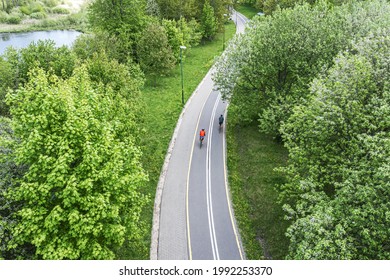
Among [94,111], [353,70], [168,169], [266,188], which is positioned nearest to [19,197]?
[94,111]

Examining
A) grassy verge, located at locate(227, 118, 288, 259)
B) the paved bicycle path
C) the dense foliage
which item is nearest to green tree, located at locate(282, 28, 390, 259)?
the dense foliage

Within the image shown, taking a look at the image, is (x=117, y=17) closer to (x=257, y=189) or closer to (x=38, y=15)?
(x=257, y=189)

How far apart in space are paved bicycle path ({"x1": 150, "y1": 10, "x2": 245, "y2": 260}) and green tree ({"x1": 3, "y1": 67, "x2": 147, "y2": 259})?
719 cm

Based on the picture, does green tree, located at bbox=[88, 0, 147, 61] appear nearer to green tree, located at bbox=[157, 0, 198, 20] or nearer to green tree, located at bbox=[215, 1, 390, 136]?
green tree, located at bbox=[157, 0, 198, 20]

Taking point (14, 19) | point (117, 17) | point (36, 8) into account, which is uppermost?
point (117, 17)

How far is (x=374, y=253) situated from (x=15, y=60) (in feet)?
114

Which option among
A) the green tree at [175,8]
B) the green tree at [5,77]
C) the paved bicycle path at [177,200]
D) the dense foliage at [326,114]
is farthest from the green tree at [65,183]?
the green tree at [175,8]

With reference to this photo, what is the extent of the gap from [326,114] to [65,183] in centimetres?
1575

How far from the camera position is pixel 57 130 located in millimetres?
14500

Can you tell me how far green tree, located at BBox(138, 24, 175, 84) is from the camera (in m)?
44.2

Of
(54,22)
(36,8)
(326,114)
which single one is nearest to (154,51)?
(326,114)

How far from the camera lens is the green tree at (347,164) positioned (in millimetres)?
13547

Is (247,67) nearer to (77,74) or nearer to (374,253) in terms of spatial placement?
(77,74)

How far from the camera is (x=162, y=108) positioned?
1558 inches
